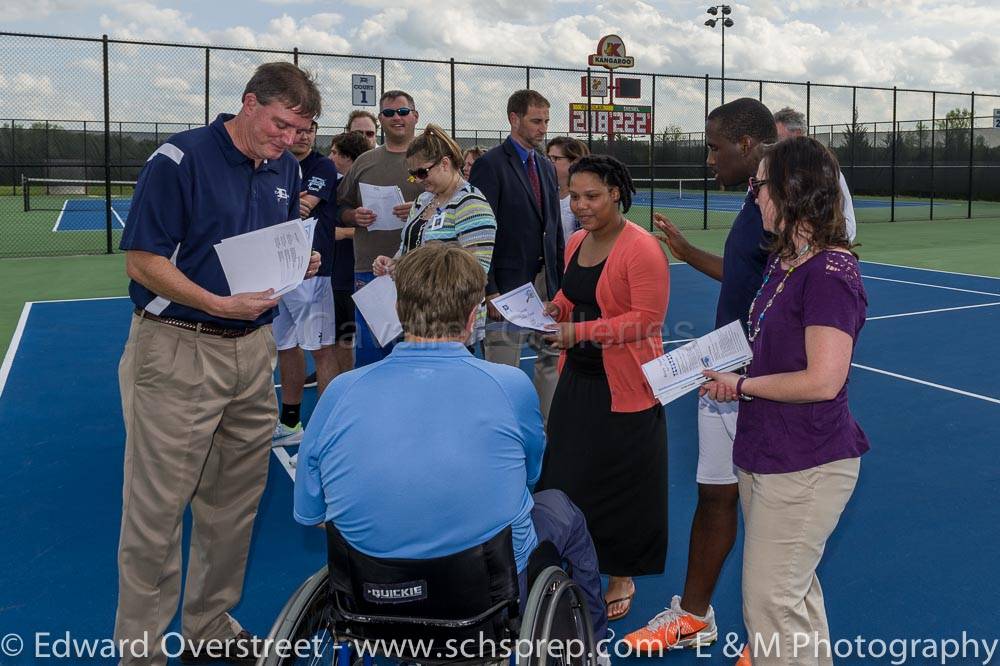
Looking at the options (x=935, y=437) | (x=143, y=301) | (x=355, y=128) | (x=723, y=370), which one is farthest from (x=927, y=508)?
(x=355, y=128)

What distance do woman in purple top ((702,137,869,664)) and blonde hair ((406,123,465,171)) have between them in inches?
85.7

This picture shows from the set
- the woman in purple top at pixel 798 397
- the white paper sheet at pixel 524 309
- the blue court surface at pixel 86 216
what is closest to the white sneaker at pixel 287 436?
the white paper sheet at pixel 524 309

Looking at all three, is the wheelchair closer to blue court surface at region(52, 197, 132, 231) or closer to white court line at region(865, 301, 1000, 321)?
white court line at region(865, 301, 1000, 321)

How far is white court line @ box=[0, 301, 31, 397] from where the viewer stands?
6973 mm

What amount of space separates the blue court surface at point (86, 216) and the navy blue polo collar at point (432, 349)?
52.9 ft

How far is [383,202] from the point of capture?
5.54m

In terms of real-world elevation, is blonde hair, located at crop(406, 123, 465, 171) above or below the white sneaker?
above

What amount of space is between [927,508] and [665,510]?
1.76m

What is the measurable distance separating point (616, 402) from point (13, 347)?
6.62m

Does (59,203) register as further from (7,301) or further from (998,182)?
(998,182)

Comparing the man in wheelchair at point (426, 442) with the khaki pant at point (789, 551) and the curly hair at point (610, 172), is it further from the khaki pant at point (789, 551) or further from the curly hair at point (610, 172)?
the curly hair at point (610, 172)

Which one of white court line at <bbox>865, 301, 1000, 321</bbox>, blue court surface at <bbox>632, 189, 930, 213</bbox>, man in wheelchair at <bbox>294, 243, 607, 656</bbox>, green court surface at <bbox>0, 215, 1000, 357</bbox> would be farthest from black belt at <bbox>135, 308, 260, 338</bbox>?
blue court surface at <bbox>632, 189, 930, 213</bbox>

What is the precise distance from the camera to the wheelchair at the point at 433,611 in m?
2.00

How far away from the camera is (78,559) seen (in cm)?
392
